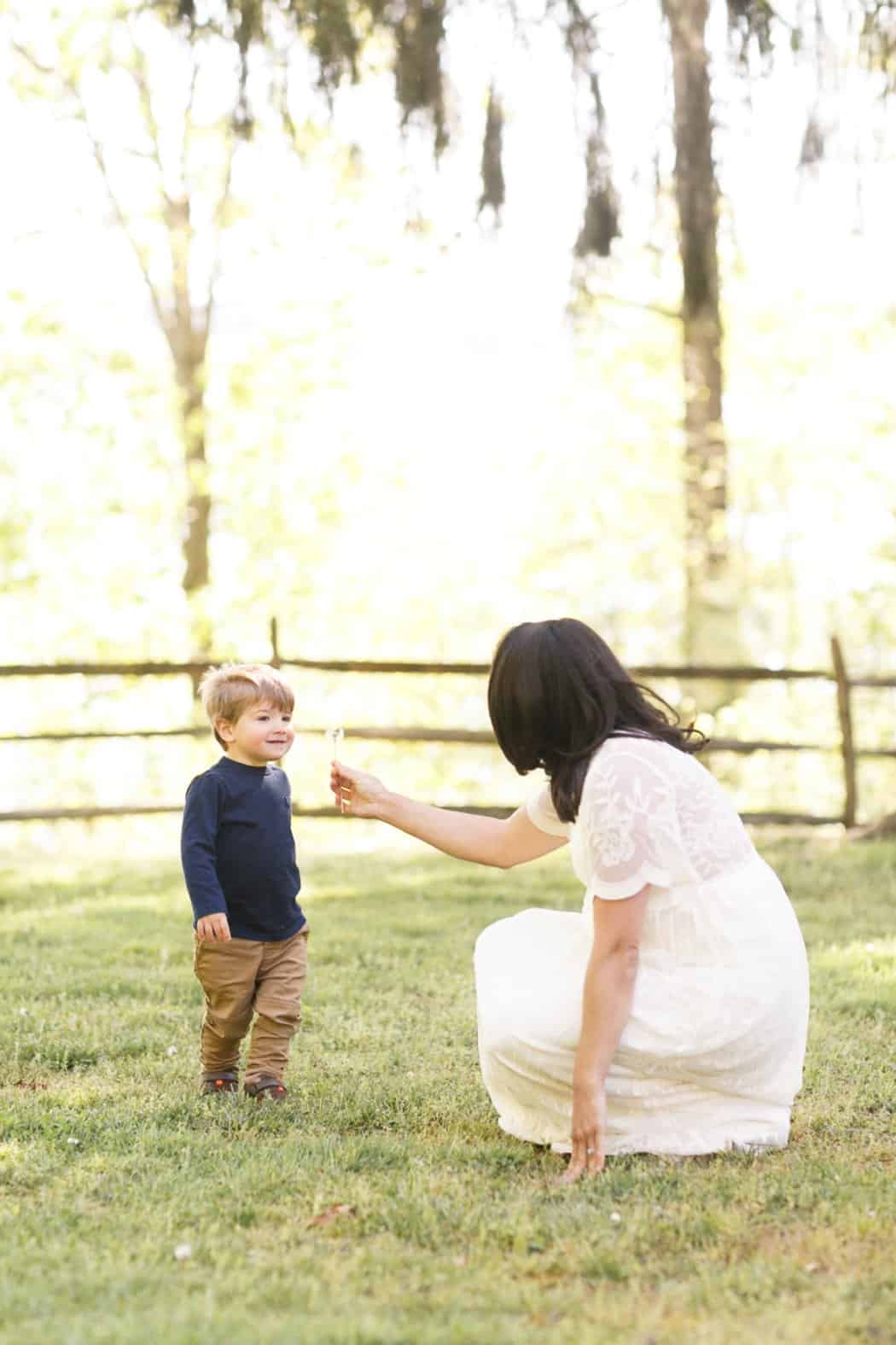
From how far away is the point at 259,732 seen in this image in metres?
4.18

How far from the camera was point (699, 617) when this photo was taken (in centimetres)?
1342

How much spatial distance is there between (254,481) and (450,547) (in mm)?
3843

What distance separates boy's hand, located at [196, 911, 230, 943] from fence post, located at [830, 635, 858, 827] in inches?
276

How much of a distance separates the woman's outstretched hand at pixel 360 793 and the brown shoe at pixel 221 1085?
35.5 inches

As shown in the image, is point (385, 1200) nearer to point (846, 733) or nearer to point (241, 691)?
point (241, 691)

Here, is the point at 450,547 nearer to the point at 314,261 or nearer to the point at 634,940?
the point at 314,261

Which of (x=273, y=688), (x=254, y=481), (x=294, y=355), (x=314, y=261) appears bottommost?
(x=273, y=688)

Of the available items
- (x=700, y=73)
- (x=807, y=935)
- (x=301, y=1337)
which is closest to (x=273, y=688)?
(x=301, y=1337)

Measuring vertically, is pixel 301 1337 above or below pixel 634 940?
below

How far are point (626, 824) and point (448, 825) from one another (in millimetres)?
723

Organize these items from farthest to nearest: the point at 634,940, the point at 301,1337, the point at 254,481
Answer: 1. the point at 254,481
2. the point at 634,940
3. the point at 301,1337

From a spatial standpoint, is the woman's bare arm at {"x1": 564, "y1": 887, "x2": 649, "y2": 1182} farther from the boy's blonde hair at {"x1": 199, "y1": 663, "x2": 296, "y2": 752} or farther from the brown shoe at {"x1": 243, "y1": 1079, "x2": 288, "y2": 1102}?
the boy's blonde hair at {"x1": 199, "y1": 663, "x2": 296, "y2": 752}

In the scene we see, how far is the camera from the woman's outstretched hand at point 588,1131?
337 cm

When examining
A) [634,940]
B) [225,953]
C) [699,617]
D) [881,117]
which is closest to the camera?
[634,940]
